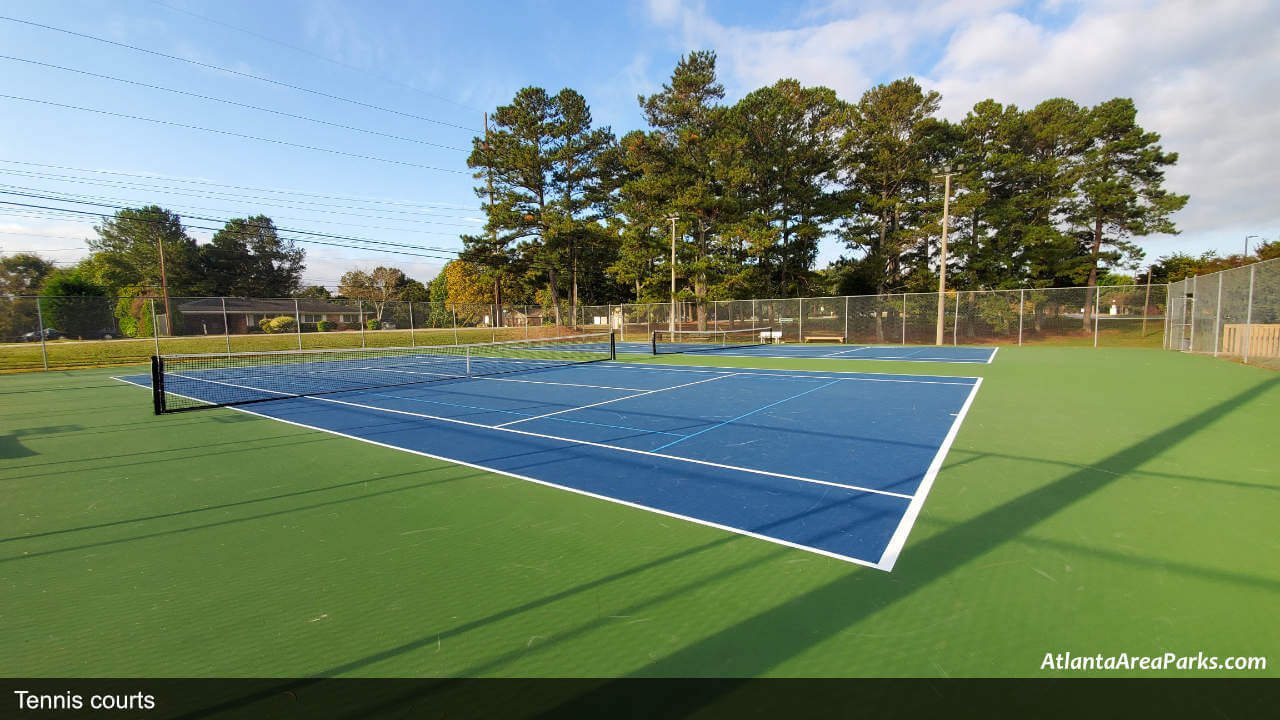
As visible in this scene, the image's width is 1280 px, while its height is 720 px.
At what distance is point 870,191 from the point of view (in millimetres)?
36250

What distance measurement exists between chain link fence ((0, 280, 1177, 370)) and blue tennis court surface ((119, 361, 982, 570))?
1483 cm

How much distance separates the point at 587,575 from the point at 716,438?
3847 millimetres

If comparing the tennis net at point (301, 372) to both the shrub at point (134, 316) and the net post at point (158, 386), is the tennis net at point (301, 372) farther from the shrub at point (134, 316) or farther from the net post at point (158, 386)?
the shrub at point (134, 316)

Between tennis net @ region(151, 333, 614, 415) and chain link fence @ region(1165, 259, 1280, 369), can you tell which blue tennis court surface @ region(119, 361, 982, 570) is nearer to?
tennis net @ region(151, 333, 614, 415)

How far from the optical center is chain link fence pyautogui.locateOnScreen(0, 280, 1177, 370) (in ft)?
65.9

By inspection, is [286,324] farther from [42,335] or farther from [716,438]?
[716,438]

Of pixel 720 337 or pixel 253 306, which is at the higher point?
pixel 253 306

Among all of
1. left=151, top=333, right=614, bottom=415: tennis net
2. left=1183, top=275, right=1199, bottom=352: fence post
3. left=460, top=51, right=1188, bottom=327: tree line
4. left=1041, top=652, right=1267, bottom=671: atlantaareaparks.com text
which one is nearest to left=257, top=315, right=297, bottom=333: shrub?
left=151, top=333, right=614, bottom=415: tennis net

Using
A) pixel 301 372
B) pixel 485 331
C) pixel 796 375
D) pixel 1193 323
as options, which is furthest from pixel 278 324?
pixel 1193 323

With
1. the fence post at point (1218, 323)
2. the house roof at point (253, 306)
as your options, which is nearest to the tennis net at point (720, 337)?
the fence post at point (1218, 323)

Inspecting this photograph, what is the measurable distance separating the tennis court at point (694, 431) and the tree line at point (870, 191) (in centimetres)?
2113

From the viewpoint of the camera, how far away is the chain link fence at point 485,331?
20078 millimetres
